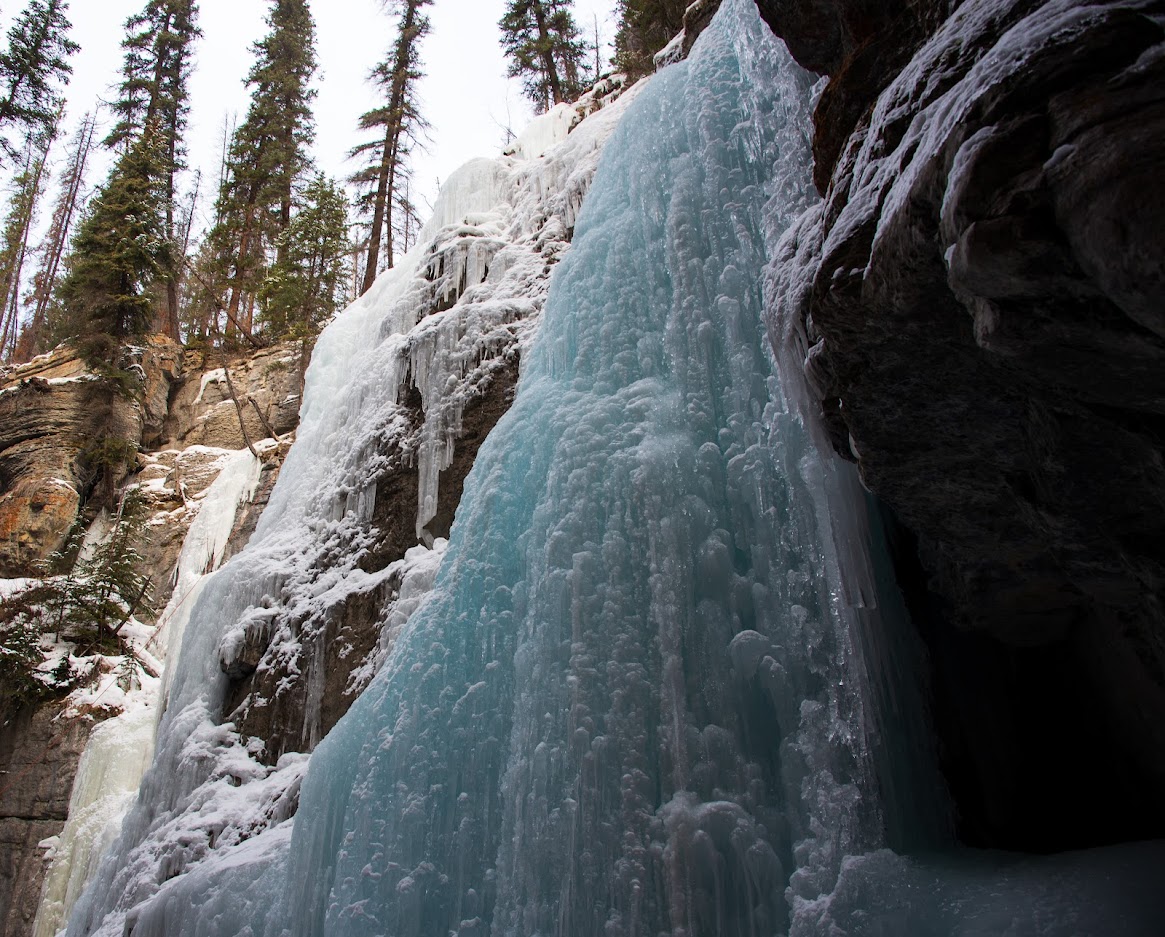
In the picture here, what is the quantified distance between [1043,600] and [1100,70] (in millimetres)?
2482

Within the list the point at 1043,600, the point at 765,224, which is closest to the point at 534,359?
the point at 765,224

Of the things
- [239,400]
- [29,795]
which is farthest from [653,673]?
[239,400]

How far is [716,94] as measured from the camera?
16.0 feet

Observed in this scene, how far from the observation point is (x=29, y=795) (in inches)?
356

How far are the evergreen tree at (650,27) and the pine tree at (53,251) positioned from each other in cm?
1552

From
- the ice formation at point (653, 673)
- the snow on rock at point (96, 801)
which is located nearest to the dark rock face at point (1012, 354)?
the ice formation at point (653, 673)

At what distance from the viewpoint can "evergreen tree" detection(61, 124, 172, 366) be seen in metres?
14.6

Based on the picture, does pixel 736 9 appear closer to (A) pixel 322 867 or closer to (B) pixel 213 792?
(A) pixel 322 867

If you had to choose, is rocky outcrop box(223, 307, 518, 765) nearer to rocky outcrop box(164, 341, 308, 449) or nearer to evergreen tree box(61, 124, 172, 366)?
rocky outcrop box(164, 341, 308, 449)

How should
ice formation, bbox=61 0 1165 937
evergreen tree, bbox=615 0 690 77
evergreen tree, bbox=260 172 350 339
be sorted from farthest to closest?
evergreen tree, bbox=260 172 350 339, evergreen tree, bbox=615 0 690 77, ice formation, bbox=61 0 1165 937

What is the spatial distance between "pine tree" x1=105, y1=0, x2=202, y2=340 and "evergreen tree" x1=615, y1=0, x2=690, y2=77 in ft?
42.7

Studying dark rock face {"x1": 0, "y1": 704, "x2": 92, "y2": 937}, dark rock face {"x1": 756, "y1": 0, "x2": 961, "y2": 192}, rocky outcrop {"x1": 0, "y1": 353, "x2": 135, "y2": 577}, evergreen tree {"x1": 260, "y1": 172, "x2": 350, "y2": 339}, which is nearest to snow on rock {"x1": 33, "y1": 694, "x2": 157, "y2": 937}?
dark rock face {"x1": 0, "y1": 704, "x2": 92, "y2": 937}

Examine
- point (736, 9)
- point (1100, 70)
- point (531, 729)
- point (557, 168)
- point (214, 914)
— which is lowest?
point (214, 914)

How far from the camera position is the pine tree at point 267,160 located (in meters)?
17.2
